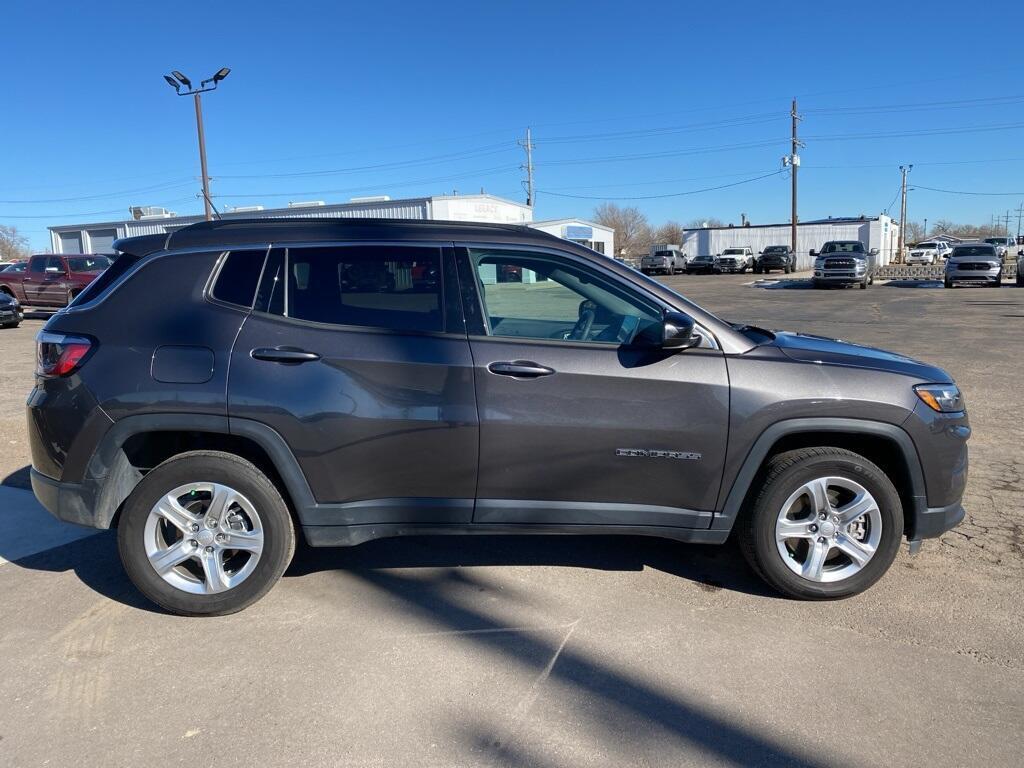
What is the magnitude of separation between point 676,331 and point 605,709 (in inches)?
63.9

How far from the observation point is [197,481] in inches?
137

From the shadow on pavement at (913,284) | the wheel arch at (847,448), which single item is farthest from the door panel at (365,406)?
the shadow on pavement at (913,284)

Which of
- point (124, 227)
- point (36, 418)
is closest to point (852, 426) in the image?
point (36, 418)

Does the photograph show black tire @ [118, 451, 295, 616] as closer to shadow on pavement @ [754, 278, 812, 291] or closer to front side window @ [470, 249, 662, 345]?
front side window @ [470, 249, 662, 345]

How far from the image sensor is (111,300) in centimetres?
353

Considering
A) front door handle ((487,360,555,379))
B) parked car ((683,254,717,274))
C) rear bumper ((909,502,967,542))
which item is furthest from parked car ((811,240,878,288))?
front door handle ((487,360,555,379))

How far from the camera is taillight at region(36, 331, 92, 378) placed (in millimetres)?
3455

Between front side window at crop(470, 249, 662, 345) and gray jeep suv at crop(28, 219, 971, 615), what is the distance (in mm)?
20

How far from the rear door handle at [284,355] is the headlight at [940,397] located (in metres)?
2.90

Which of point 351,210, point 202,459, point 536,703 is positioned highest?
point 351,210

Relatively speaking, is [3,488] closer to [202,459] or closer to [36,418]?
[36,418]

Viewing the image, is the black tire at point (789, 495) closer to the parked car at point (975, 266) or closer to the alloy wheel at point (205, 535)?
the alloy wheel at point (205, 535)

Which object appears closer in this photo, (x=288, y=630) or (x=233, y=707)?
(x=233, y=707)

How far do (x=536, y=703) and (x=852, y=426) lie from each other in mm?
1955
